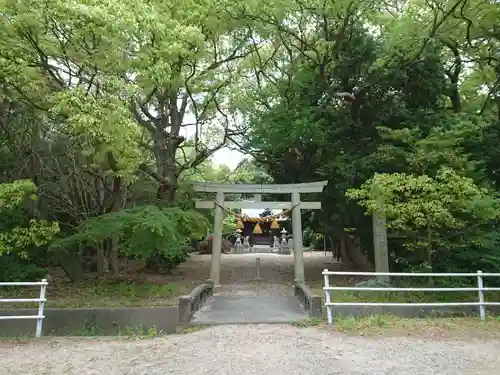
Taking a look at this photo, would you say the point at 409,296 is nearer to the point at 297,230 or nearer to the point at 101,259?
the point at 297,230

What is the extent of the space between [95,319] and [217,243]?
5086 mm

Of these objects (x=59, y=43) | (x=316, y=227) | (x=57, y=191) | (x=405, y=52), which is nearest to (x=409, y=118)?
(x=405, y=52)

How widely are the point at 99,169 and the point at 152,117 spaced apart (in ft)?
14.2

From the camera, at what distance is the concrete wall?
9.93 m

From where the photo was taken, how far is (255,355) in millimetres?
5891

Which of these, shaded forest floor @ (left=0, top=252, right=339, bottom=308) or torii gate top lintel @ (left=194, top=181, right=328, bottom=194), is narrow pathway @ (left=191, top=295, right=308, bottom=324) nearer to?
shaded forest floor @ (left=0, top=252, right=339, bottom=308)

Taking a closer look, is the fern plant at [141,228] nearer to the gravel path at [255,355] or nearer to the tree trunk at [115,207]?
the tree trunk at [115,207]

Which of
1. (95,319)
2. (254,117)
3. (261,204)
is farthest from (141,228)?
(254,117)

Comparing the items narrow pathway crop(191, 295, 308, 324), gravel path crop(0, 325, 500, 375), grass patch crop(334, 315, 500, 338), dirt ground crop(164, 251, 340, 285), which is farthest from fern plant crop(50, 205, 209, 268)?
grass patch crop(334, 315, 500, 338)

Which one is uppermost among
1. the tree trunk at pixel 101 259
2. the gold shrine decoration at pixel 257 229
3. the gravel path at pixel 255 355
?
the gold shrine decoration at pixel 257 229

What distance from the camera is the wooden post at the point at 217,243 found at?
557 inches

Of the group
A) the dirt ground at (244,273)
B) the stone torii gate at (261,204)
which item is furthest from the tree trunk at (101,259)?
the stone torii gate at (261,204)

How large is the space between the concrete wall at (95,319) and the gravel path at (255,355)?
3.17 meters

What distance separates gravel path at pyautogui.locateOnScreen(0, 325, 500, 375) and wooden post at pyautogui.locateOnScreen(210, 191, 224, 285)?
703 centimetres
